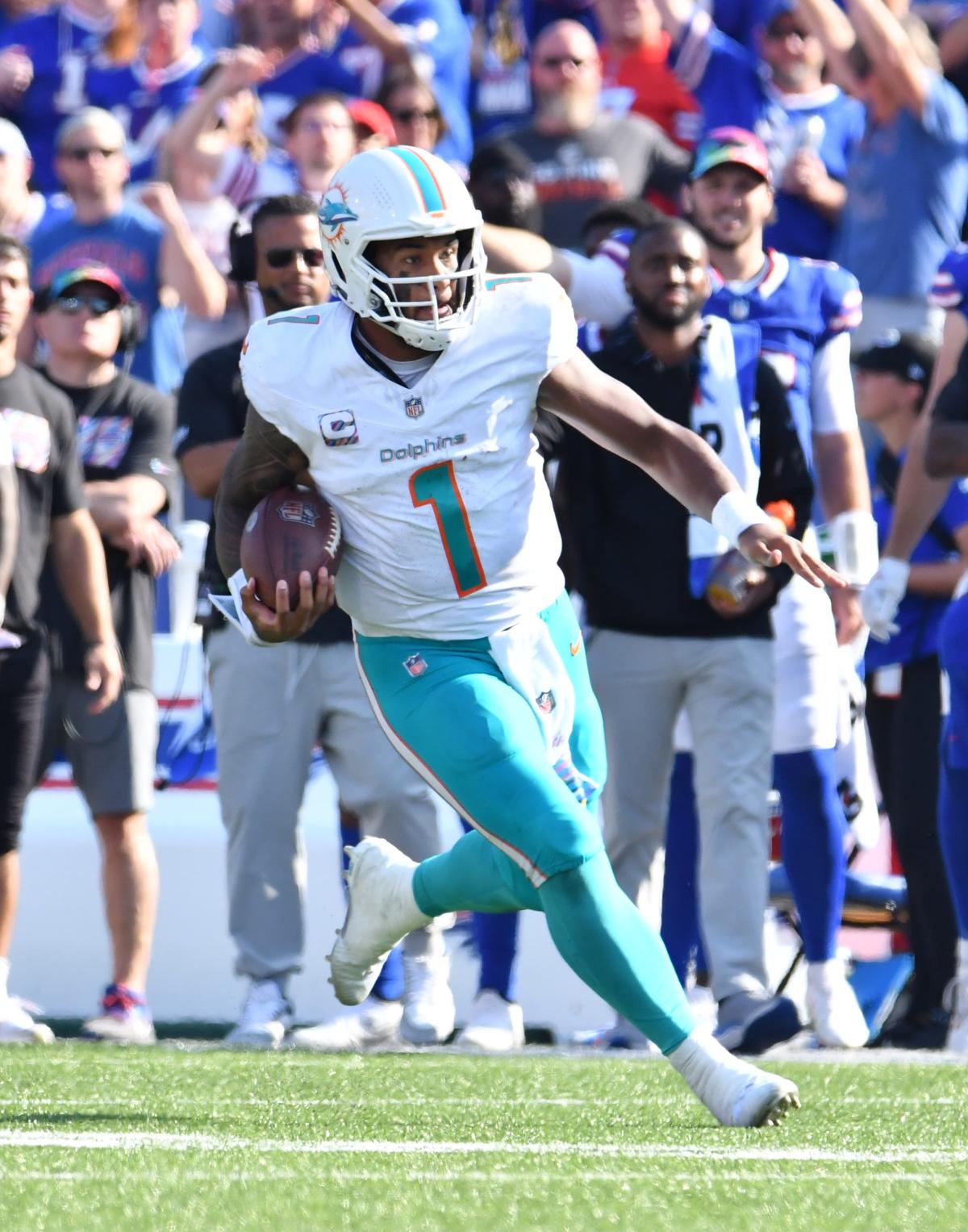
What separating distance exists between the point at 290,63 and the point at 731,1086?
6560 mm

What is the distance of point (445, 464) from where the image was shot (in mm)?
4191

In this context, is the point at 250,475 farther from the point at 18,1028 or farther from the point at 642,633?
the point at 18,1028

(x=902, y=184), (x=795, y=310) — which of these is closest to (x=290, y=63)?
(x=902, y=184)

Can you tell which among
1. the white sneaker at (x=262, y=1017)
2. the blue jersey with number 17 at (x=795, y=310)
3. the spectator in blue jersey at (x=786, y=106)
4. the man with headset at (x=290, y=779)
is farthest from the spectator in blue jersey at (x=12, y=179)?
the white sneaker at (x=262, y=1017)

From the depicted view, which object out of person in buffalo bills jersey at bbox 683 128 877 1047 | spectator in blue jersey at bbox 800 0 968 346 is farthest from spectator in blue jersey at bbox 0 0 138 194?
person in buffalo bills jersey at bbox 683 128 877 1047

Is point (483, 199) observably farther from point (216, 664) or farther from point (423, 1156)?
point (423, 1156)

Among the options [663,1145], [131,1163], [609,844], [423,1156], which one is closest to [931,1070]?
[609,844]

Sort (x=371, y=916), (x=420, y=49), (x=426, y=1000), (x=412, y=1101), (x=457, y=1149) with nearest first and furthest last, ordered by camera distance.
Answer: (x=457, y=1149), (x=412, y=1101), (x=371, y=916), (x=426, y=1000), (x=420, y=49)

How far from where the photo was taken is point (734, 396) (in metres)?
5.75

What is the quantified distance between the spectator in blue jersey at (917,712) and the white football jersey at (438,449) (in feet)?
6.60

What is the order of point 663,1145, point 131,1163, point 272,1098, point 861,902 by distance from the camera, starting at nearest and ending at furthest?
1. point 131,1163
2. point 663,1145
3. point 272,1098
4. point 861,902

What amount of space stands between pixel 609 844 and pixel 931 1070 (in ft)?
3.48

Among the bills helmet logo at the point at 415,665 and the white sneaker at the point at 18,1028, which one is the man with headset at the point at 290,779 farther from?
the bills helmet logo at the point at 415,665

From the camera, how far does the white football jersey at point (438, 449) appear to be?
4191 mm
